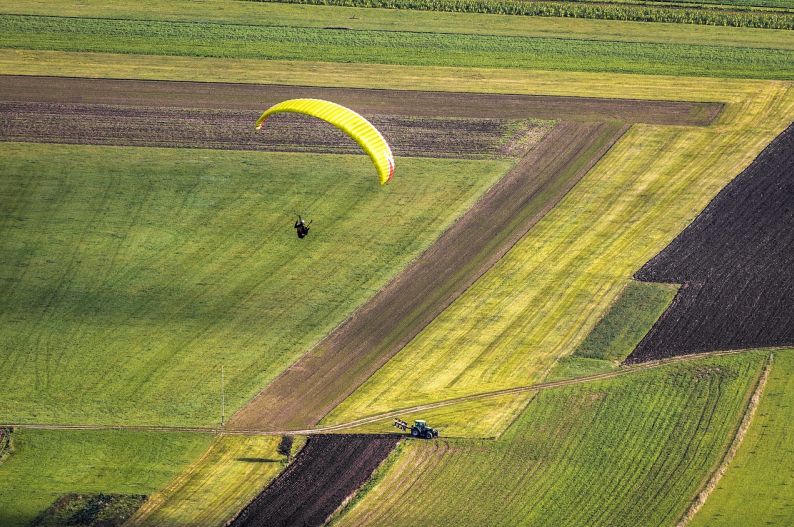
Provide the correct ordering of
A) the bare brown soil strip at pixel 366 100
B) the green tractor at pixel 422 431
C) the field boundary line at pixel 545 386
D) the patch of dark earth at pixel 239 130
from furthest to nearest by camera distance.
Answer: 1. the bare brown soil strip at pixel 366 100
2. the patch of dark earth at pixel 239 130
3. the field boundary line at pixel 545 386
4. the green tractor at pixel 422 431

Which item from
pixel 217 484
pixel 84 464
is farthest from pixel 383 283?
pixel 84 464

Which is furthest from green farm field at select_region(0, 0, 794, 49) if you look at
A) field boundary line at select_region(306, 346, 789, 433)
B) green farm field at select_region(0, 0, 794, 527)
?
field boundary line at select_region(306, 346, 789, 433)

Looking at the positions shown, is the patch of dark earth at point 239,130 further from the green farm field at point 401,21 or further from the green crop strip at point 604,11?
the green crop strip at point 604,11

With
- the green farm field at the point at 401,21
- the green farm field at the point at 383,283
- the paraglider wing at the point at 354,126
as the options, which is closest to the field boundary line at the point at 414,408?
the green farm field at the point at 383,283

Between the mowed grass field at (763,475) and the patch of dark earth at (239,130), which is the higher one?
the patch of dark earth at (239,130)

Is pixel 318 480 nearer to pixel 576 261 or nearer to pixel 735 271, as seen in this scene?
pixel 576 261

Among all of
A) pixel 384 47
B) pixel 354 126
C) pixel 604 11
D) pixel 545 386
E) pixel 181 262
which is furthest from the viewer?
pixel 604 11
